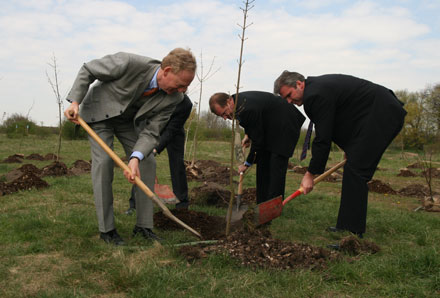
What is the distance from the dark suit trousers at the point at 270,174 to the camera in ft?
14.4

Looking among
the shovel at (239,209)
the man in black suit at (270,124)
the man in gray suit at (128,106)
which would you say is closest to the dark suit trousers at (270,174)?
the man in black suit at (270,124)

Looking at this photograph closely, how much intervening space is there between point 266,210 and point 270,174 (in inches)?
41.7

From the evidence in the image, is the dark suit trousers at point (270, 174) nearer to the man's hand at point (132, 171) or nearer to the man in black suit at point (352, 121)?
the man in black suit at point (352, 121)

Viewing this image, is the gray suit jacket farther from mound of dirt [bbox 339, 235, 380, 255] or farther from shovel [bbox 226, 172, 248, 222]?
mound of dirt [bbox 339, 235, 380, 255]

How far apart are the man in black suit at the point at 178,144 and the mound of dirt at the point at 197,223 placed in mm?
627

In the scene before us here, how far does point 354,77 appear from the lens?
3.86 meters

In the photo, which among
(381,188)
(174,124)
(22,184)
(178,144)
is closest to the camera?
(174,124)

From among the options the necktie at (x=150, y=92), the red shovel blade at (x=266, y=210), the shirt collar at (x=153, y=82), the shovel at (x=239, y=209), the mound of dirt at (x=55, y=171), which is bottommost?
the mound of dirt at (x=55, y=171)

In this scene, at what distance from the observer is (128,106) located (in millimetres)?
3324

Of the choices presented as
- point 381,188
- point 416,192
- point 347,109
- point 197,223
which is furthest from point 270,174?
point 416,192

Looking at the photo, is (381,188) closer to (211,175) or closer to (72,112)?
(211,175)

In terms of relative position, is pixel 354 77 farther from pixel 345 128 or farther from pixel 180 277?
pixel 180 277

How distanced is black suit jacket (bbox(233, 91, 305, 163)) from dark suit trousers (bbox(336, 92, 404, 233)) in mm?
893

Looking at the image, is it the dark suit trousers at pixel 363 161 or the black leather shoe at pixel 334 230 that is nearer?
the dark suit trousers at pixel 363 161
